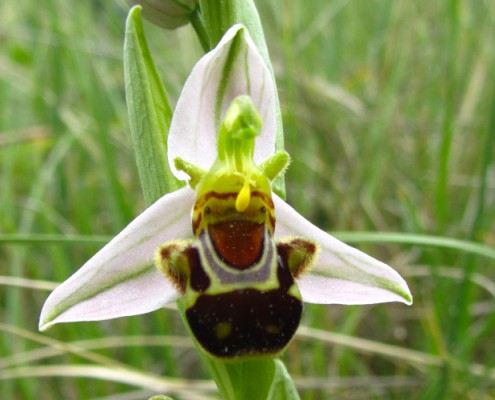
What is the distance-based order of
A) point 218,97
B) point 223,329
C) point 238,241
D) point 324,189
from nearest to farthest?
1. point 223,329
2. point 238,241
3. point 218,97
4. point 324,189

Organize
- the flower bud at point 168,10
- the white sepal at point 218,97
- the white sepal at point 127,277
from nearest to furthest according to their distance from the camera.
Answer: the white sepal at point 127,277, the white sepal at point 218,97, the flower bud at point 168,10

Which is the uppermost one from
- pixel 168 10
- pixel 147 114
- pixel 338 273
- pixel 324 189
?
pixel 168 10

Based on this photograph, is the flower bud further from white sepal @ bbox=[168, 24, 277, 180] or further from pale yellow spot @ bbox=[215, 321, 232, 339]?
pale yellow spot @ bbox=[215, 321, 232, 339]

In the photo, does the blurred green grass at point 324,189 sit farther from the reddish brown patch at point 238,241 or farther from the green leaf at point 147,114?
the reddish brown patch at point 238,241

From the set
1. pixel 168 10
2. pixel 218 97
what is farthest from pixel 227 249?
pixel 168 10

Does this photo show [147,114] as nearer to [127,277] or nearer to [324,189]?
[127,277]

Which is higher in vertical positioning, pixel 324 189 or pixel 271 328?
pixel 271 328

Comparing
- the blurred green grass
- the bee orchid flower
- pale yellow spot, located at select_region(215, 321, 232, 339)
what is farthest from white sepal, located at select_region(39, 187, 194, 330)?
the blurred green grass

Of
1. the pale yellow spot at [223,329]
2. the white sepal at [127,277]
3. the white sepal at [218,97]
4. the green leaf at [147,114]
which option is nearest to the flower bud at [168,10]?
the green leaf at [147,114]
